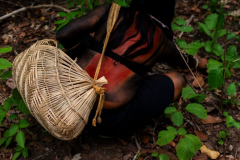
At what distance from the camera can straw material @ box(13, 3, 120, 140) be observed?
172cm

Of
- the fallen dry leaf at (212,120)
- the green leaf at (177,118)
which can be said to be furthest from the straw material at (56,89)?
the fallen dry leaf at (212,120)

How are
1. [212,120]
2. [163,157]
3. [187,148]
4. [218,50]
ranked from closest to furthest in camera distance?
[187,148] < [163,157] < [212,120] < [218,50]

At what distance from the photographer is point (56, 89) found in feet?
5.67

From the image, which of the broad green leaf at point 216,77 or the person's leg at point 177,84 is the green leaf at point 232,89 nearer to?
the broad green leaf at point 216,77

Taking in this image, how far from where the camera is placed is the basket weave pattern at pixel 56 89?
172 cm

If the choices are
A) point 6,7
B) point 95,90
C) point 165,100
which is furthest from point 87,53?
point 6,7

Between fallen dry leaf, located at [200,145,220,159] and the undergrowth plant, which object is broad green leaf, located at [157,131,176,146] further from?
the undergrowth plant

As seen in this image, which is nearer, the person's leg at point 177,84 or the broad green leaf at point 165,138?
the broad green leaf at point 165,138

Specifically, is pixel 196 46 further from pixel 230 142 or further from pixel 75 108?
pixel 75 108

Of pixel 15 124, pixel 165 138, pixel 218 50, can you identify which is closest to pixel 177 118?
pixel 165 138

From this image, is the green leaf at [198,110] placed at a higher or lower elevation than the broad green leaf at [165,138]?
higher

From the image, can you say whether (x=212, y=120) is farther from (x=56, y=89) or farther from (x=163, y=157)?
(x=56, y=89)

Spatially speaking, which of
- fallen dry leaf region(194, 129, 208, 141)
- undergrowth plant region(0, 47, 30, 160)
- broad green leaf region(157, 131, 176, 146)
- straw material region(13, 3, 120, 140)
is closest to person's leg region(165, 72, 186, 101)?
fallen dry leaf region(194, 129, 208, 141)

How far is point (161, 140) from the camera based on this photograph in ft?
6.75
